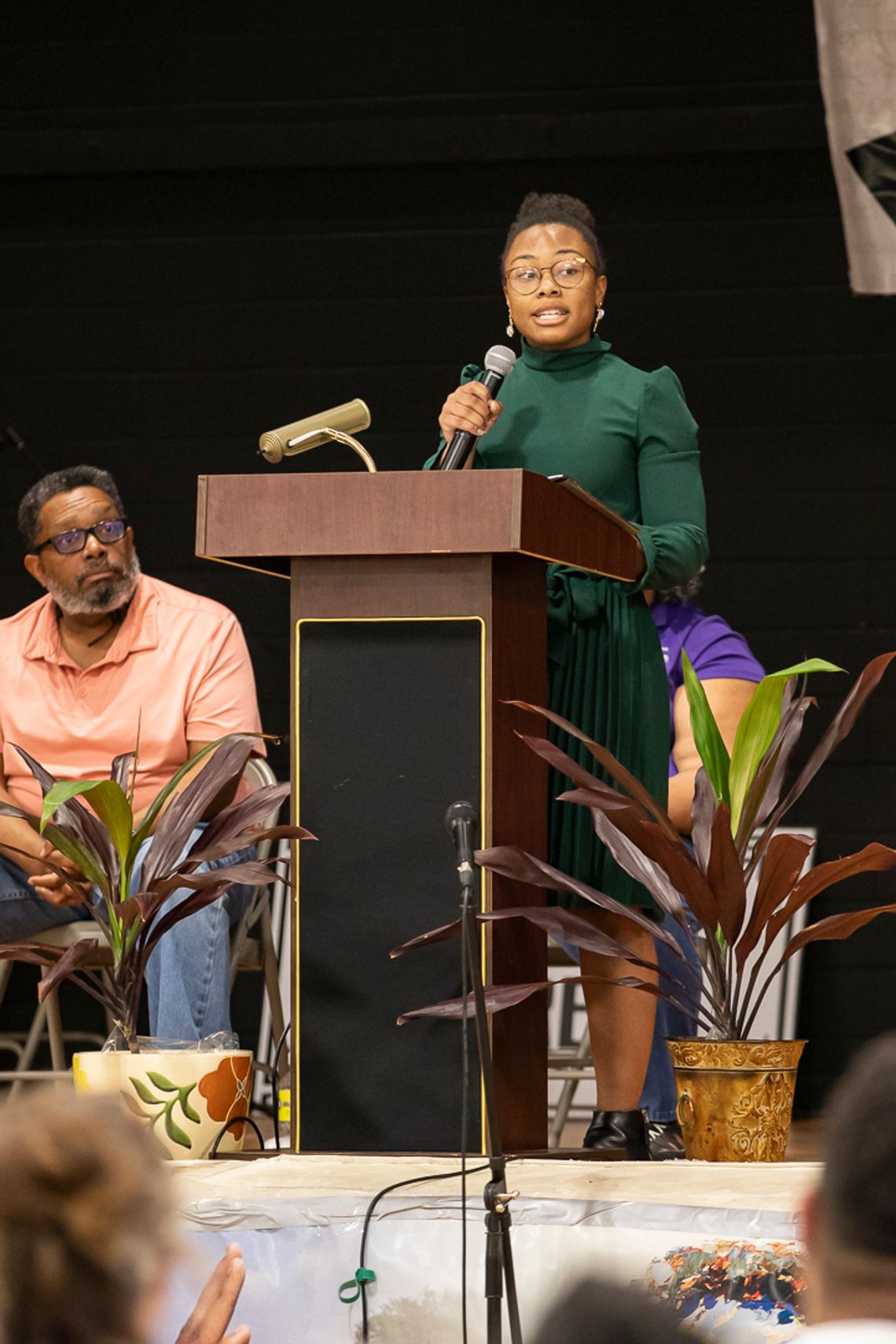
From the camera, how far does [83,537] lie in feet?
11.4

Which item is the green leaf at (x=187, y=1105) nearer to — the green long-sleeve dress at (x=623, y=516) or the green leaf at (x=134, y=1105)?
the green leaf at (x=134, y=1105)

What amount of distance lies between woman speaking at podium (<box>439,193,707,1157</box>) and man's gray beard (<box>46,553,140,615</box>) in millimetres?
1148

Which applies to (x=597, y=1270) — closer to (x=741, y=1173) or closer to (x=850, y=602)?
(x=741, y=1173)

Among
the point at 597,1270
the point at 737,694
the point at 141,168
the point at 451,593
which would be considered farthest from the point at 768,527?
the point at 597,1270

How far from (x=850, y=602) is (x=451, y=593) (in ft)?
7.90

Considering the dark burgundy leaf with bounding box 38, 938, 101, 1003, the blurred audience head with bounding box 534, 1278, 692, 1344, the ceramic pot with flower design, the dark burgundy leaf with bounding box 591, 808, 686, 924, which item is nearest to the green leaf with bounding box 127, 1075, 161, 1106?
the ceramic pot with flower design

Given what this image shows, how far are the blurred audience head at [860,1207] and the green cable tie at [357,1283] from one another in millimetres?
1076

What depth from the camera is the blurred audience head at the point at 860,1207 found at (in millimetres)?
833

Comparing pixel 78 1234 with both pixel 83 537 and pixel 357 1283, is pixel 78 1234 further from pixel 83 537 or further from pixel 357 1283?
pixel 83 537

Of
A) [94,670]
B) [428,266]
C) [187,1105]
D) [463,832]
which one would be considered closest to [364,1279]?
[463,832]

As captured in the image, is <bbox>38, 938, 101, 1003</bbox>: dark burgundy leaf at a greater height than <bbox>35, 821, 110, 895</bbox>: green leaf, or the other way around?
<bbox>35, 821, 110, 895</bbox>: green leaf

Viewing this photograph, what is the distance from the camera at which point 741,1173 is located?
2.06 meters

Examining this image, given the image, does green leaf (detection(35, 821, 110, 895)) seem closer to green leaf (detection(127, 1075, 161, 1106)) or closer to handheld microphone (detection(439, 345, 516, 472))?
green leaf (detection(127, 1075, 161, 1106))

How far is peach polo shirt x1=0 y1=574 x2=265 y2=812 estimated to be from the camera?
3.39 m
